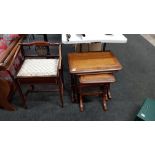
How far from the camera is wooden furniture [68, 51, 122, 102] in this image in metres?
1.46

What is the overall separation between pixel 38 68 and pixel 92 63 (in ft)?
1.78

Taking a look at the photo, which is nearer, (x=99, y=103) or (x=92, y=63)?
(x=92, y=63)

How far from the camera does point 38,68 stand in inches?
62.5

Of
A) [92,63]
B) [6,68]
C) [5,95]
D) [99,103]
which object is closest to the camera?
[6,68]

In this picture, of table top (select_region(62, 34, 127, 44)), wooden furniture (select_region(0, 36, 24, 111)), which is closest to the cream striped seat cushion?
wooden furniture (select_region(0, 36, 24, 111))

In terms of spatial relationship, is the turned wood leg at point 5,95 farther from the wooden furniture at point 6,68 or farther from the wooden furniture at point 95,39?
the wooden furniture at point 95,39

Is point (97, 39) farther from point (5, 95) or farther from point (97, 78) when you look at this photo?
point (5, 95)

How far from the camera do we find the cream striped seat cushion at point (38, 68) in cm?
152

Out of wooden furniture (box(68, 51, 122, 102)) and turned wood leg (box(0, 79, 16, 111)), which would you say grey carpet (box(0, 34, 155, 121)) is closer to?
turned wood leg (box(0, 79, 16, 111))

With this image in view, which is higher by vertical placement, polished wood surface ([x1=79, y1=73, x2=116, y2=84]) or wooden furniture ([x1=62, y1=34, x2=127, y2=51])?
wooden furniture ([x1=62, y1=34, x2=127, y2=51])

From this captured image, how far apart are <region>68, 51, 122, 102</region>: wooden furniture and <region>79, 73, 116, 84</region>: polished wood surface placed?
0.06 m

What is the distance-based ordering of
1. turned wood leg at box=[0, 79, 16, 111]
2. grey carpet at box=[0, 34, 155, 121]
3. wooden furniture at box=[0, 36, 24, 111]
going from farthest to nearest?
1. grey carpet at box=[0, 34, 155, 121]
2. turned wood leg at box=[0, 79, 16, 111]
3. wooden furniture at box=[0, 36, 24, 111]

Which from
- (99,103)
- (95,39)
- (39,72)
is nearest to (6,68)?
(39,72)

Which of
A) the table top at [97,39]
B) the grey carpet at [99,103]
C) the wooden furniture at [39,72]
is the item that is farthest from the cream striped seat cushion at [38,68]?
the grey carpet at [99,103]
